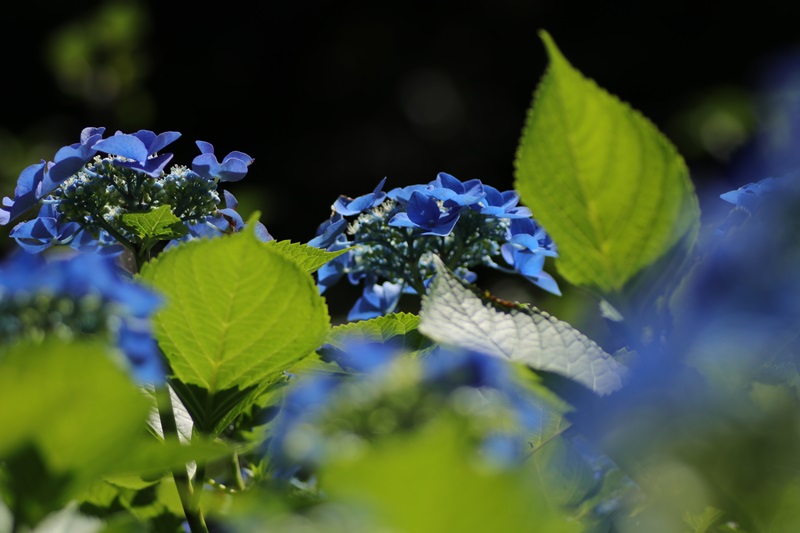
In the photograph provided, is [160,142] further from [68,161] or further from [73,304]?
[73,304]

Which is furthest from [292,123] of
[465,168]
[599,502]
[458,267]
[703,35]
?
[599,502]

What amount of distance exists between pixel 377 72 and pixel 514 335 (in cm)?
617

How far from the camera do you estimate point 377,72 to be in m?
6.48

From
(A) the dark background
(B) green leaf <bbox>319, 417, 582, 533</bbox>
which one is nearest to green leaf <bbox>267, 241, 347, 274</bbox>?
(B) green leaf <bbox>319, 417, 582, 533</bbox>

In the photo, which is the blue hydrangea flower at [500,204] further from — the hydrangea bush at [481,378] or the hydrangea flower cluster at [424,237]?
the hydrangea bush at [481,378]

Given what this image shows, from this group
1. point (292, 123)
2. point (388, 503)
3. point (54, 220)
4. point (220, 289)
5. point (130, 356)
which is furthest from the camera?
point (292, 123)

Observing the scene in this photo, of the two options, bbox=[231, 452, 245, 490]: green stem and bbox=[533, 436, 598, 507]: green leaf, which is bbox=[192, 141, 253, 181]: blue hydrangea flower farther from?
bbox=[533, 436, 598, 507]: green leaf

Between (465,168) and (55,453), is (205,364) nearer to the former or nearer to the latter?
(55,453)

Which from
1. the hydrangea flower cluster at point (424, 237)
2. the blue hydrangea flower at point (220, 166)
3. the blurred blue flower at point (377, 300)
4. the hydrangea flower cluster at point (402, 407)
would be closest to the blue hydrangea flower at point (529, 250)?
the hydrangea flower cluster at point (424, 237)

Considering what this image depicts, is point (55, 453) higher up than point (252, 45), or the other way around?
point (55, 453)

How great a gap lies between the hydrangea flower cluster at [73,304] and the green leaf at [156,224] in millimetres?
292

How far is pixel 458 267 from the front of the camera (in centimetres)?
86

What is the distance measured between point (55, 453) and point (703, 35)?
634cm

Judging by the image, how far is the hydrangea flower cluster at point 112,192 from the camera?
0.71 m
